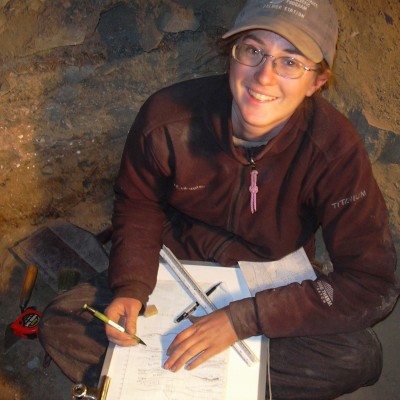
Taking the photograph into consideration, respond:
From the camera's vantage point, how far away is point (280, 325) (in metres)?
2.05

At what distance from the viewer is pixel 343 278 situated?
210cm

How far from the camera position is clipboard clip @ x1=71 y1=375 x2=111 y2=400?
1743 millimetres

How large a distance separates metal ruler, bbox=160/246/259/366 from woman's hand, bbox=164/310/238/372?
5cm

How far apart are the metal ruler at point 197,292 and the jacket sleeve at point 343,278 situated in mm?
68

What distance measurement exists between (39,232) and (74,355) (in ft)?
3.68

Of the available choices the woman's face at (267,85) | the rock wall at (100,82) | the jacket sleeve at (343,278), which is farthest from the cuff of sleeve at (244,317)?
the rock wall at (100,82)

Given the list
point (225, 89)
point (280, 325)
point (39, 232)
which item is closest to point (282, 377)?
point (280, 325)

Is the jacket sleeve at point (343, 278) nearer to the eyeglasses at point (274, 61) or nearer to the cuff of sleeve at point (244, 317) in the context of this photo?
the cuff of sleeve at point (244, 317)

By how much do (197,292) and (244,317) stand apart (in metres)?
0.21

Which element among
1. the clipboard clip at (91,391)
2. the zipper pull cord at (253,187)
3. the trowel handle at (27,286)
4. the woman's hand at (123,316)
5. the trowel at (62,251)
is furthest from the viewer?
the trowel at (62,251)

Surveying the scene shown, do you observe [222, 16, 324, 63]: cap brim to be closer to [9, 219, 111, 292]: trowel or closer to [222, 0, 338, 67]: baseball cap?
[222, 0, 338, 67]: baseball cap

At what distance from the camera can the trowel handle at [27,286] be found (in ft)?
9.78

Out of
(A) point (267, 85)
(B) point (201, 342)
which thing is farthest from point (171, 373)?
(A) point (267, 85)

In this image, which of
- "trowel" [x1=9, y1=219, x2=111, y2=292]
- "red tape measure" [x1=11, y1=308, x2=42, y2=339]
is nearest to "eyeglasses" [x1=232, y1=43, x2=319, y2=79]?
"trowel" [x1=9, y1=219, x2=111, y2=292]
